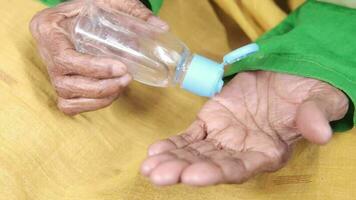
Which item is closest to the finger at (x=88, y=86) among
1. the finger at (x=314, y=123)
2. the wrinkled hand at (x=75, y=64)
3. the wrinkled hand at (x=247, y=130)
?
the wrinkled hand at (x=75, y=64)

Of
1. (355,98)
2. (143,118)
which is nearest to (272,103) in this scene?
(355,98)

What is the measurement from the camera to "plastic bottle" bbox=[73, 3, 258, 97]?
71 centimetres

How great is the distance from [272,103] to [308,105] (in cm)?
Answer: 12

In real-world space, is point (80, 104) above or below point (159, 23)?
below

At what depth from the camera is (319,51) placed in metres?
0.71

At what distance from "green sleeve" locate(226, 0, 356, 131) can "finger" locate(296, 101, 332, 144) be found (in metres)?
0.11

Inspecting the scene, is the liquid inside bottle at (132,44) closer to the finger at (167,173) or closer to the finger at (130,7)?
the finger at (130,7)

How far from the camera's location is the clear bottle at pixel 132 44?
2.34 ft

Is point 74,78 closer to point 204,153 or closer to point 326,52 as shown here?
point 204,153

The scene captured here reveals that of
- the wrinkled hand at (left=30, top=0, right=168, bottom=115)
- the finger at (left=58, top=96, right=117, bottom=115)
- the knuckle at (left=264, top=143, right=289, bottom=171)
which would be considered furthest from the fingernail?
the knuckle at (left=264, top=143, right=289, bottom=171)

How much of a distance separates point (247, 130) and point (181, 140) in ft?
0.29

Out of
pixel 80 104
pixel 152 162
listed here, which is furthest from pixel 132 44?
pixel 152 162

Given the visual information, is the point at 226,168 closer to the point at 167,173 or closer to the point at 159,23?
the point at 167,173

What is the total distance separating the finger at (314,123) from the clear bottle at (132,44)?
187mm
